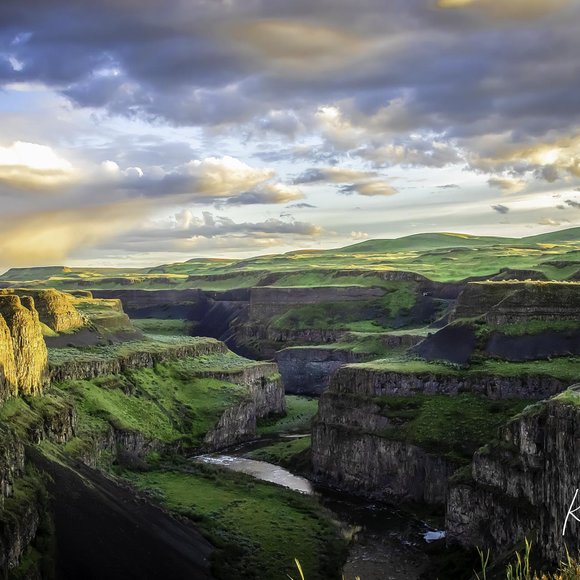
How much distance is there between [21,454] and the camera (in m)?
51.4

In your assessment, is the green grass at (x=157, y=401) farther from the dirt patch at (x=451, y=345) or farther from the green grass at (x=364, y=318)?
the green grass at (x=364, y=318)

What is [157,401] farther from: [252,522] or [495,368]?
[495,368]

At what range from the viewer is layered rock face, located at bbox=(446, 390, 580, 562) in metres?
47.4

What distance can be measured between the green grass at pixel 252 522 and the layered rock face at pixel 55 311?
43.7 metres

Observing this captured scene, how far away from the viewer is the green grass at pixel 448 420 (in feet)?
249

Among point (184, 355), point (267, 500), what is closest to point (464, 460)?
point (267, 500)

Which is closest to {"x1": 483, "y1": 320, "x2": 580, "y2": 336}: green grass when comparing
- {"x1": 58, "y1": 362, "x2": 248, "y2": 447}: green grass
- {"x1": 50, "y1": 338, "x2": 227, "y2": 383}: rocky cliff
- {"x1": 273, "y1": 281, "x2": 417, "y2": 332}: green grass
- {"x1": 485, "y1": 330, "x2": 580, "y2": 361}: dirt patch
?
{"x1": 485, "y1": 330, "x2": 580, "y2": 361}: dirt patch

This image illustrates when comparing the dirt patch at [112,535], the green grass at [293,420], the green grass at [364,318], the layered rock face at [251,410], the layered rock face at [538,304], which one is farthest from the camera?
the green grass at [364,318]

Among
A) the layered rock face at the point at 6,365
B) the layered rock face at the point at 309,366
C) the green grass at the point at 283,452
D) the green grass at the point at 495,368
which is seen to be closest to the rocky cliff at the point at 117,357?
the layered rock face at the point at 309,366

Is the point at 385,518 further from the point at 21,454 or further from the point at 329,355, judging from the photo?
the point at 329,355

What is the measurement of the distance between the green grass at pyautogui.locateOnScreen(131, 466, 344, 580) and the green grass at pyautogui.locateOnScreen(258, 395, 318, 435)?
36319 millimetres

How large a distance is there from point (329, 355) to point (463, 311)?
54.7 m

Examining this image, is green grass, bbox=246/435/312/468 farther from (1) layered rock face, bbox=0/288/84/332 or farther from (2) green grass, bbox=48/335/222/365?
(1) layered rock face, bbox=0/288/84/332

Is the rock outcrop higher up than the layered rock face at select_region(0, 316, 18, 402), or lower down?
lower down
